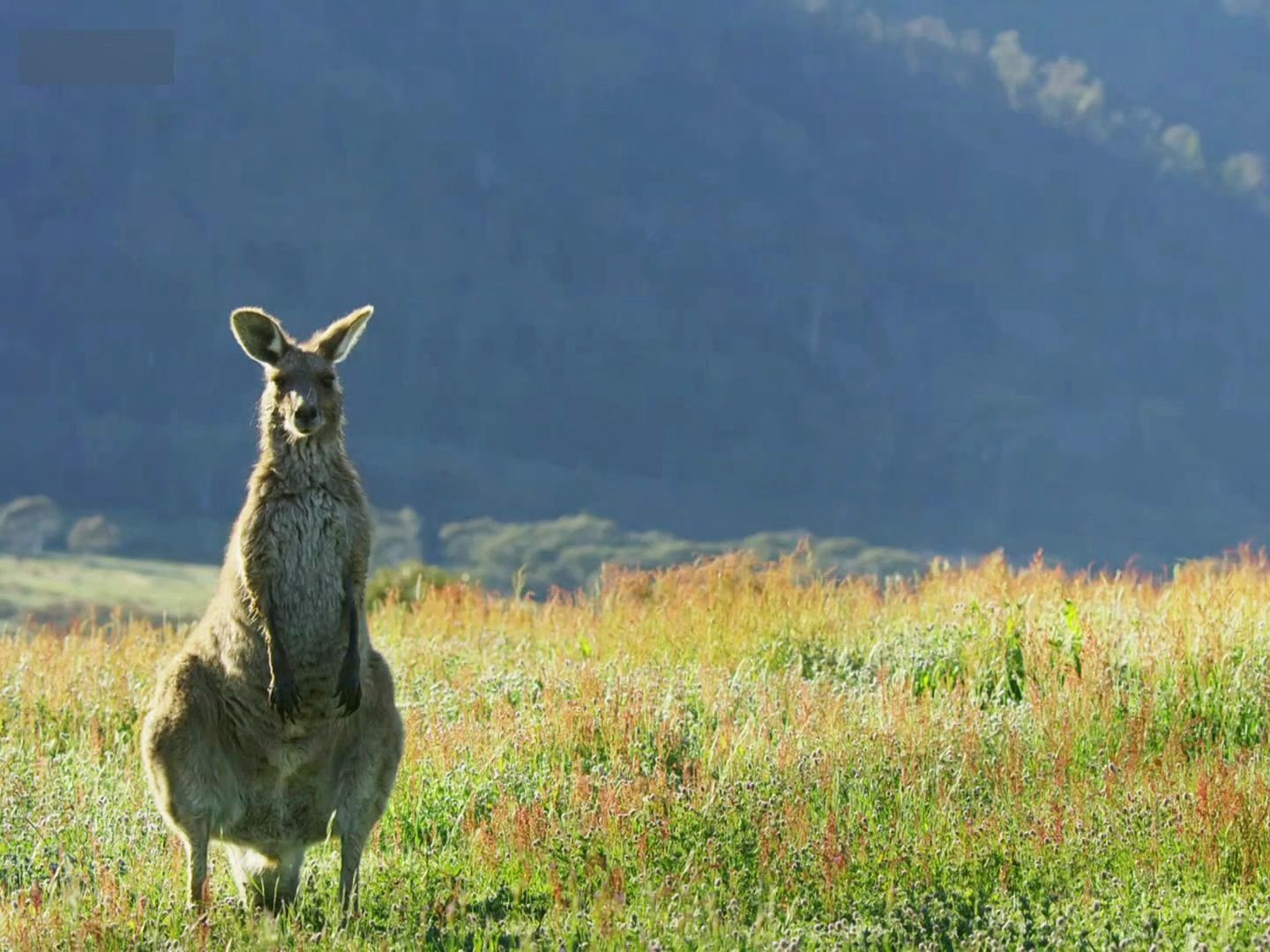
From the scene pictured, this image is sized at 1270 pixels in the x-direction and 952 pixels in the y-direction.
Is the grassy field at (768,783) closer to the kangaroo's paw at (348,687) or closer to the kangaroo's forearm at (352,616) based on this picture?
the kangaroo's paw at (348,687)

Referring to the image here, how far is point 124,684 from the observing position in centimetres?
1247

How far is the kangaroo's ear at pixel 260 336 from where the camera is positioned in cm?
680

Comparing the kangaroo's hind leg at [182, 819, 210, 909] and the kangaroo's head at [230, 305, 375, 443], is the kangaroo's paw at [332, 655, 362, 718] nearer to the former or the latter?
the kangaroo's hind leg at [182, 819, 210, 909]

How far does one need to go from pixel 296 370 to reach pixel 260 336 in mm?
281

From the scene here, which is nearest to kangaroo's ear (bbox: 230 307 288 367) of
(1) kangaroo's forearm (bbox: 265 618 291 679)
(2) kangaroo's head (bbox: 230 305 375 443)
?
(2) kangaroo's head (bbox: 230 305 375 443)

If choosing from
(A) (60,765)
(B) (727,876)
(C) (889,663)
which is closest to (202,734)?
(B) (727,876)

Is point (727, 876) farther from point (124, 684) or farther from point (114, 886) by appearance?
point (124, 684)

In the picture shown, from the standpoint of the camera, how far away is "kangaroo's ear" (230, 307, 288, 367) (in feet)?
22.3

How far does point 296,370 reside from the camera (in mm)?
6742

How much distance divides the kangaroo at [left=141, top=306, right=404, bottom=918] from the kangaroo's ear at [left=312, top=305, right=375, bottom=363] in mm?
15

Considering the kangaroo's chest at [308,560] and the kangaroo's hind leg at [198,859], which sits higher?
the kangaroo's chest at [308,560]

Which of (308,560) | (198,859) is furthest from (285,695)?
(198,859)

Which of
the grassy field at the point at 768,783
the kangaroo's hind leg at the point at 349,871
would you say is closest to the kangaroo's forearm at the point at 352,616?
the kangaroo's hind leg at the point at 349,871

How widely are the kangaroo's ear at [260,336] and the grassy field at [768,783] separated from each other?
2435 mm
